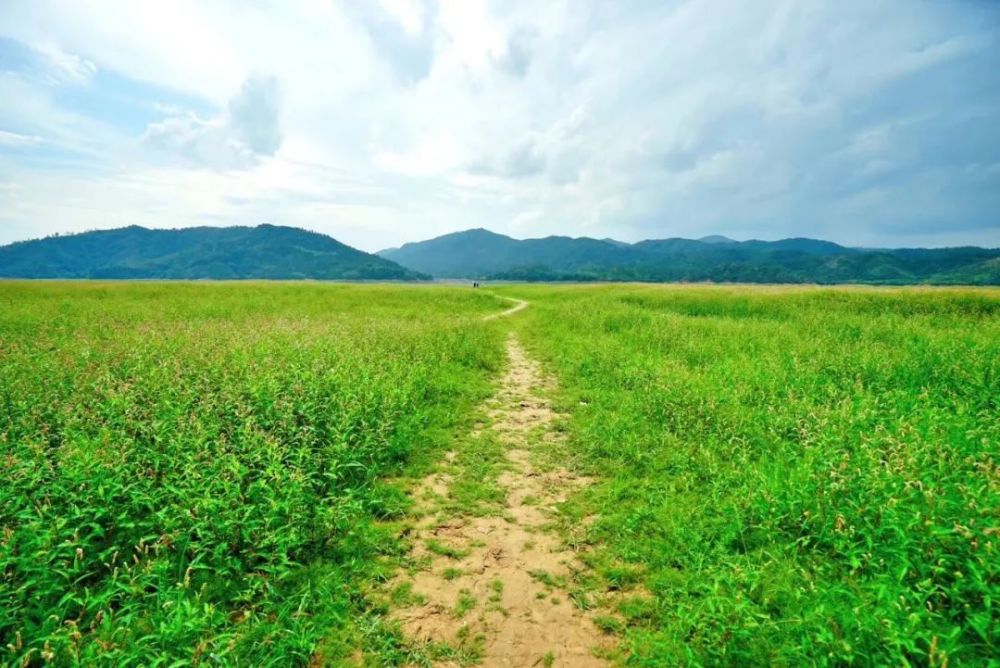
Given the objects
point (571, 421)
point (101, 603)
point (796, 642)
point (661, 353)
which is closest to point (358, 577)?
point (101, 603)

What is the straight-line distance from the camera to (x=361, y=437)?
8656mm

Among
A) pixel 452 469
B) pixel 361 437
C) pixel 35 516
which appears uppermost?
pixel 35 516

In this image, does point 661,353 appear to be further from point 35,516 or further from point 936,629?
point 35,516

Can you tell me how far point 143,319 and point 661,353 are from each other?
88.4 feet

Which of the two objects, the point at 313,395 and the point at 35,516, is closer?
the point at 35,516

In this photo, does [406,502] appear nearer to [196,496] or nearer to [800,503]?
[196,496]

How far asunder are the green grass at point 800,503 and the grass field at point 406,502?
4 cm

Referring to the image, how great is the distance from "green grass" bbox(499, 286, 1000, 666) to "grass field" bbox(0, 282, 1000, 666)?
41 mm

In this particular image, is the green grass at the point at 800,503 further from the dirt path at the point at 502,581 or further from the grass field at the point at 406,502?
the dirt path at the point at 502,581

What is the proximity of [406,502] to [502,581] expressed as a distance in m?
2.34

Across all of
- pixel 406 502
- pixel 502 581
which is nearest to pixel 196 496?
pixel 406 502

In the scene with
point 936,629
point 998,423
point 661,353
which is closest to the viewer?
point 936,629

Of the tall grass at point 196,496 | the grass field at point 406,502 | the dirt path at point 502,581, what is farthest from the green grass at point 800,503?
the tall grass at point 196,496

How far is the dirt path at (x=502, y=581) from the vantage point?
175 inches
